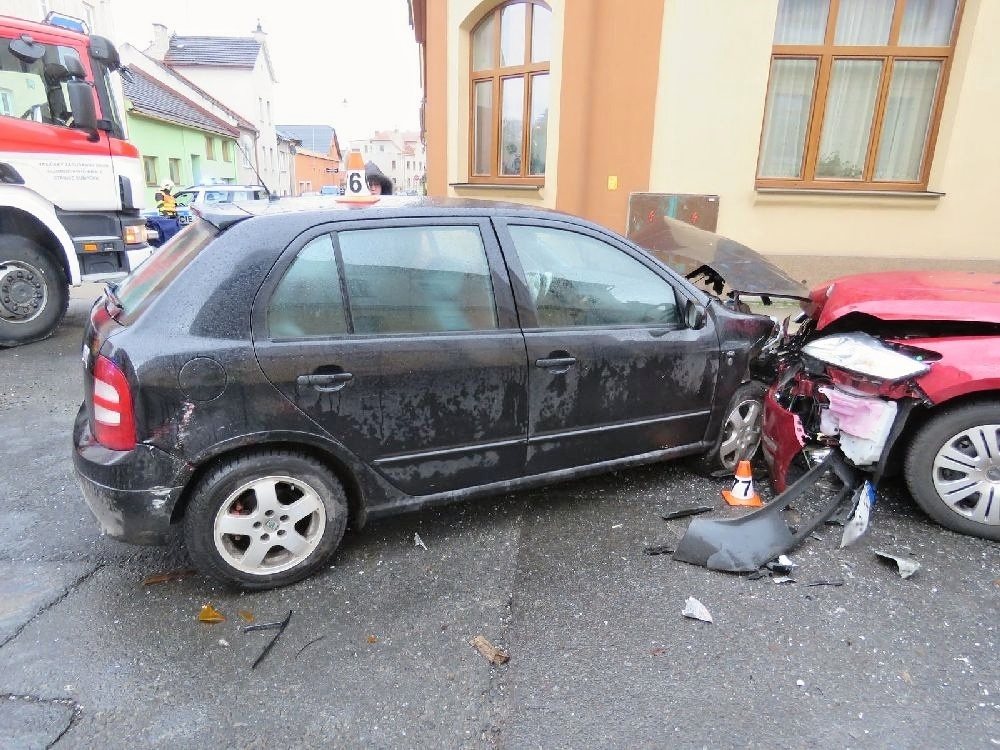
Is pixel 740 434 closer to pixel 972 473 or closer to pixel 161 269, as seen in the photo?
pixel 972 473

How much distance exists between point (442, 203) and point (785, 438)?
2.19 meters

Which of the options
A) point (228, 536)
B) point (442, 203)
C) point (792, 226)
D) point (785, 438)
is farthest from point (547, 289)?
point (792, 226)

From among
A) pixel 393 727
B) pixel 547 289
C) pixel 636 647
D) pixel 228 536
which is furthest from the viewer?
pixel 547 289

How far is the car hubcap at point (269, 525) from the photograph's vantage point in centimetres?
262

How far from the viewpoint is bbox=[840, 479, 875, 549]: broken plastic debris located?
3.10 meters

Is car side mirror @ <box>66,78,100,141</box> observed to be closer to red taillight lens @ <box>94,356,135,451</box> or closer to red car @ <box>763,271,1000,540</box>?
red taillight lens @ <box>94,356,135,451</box>

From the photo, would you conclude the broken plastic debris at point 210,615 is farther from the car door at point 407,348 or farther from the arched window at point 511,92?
the arched window at point 511,92

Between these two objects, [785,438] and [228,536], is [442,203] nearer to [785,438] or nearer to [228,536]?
[228,536]

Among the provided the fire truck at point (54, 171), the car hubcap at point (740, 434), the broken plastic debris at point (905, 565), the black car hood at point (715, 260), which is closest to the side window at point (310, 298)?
the black car hood at point (715, 260)

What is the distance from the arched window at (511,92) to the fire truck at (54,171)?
5.16m

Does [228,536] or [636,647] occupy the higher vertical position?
[228,536]

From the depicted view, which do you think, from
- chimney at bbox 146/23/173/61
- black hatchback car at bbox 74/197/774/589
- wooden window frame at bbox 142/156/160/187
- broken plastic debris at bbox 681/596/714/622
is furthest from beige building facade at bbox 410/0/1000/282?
chimney at bbox 146/23/173/61

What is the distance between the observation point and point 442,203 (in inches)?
124

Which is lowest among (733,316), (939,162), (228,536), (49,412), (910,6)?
(49,412)
